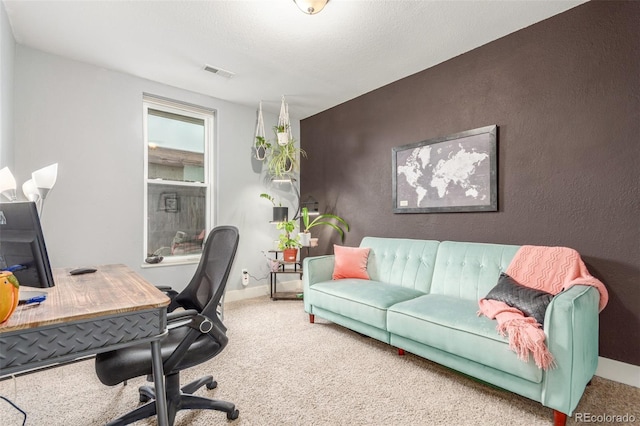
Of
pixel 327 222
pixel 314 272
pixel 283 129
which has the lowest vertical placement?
pixel 314 272

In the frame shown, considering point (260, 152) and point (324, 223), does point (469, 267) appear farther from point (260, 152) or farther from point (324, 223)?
point (260, 152)

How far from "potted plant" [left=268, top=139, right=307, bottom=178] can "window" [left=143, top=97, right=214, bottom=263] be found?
0.82 m

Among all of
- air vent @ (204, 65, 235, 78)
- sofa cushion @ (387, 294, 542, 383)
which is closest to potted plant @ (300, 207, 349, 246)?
sofa cushion @ (387, 294, 542, 383)

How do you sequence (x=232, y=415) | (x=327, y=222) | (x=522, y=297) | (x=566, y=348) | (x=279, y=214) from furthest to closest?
(x=327, y=222)
(x=279, y=214)
(x=522, y=297)
(x=232, y=415)
(x=566, y=348)

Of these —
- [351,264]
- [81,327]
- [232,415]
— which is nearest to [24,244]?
[81,327]

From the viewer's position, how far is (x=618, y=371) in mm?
2084

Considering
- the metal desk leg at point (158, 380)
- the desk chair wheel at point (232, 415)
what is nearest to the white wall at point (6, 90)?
the metal desk leg at point (158, 380)

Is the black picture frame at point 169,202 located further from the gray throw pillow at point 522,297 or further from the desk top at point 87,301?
the gray throw pillow at point 522,297

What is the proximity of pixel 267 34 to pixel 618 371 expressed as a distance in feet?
11.3

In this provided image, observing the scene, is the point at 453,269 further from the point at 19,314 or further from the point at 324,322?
the point at 19,314

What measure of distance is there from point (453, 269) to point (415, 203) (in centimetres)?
84

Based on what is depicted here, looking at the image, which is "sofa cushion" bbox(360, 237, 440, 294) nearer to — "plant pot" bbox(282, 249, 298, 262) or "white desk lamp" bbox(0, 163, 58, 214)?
"plant pot" bbox(282, 249, 298, 262)

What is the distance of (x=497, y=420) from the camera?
1.69 meters

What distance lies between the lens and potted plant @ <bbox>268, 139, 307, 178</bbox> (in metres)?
4.15
